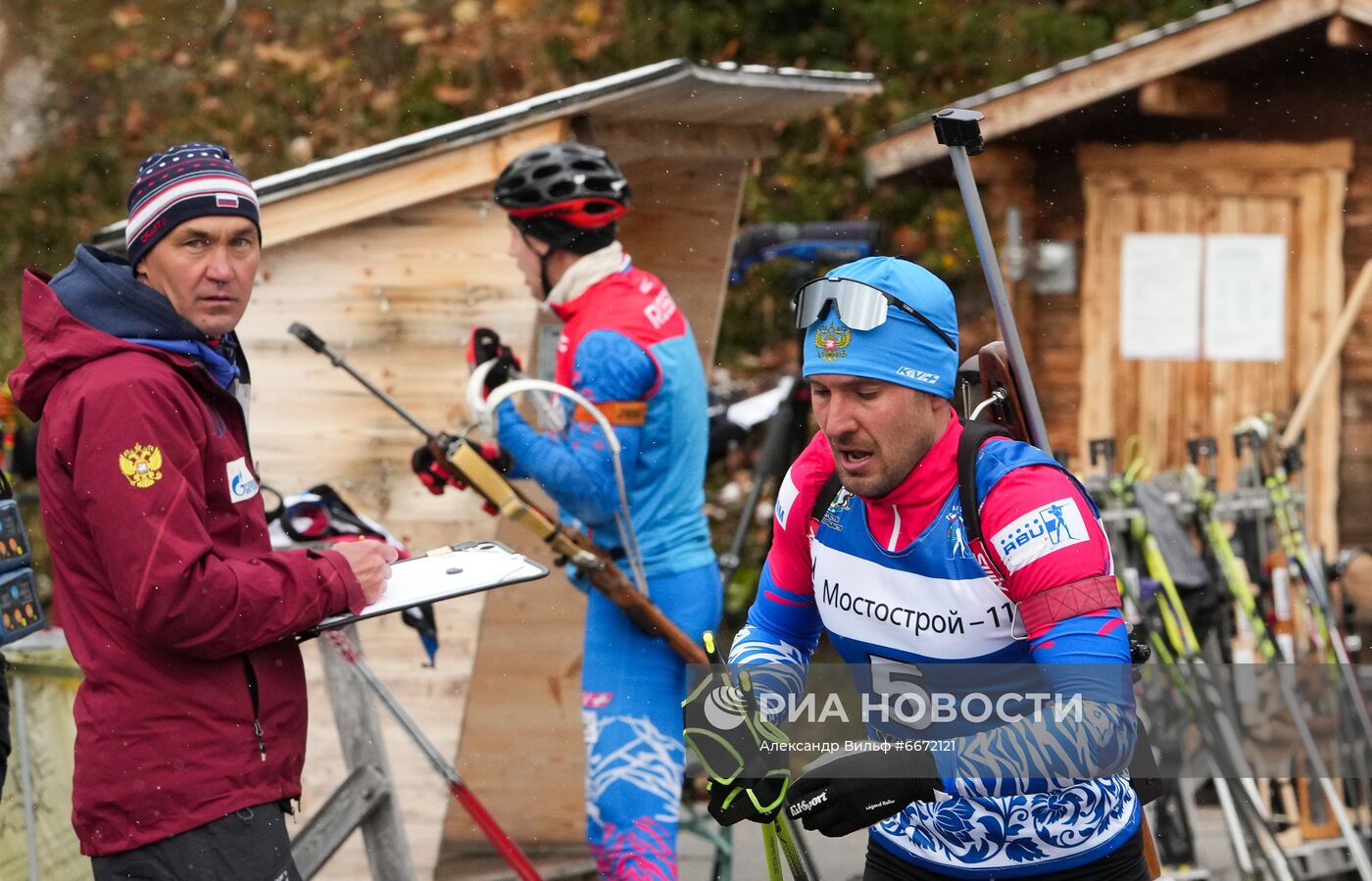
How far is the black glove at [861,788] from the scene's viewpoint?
246 cm

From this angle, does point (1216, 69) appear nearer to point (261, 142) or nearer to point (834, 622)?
point (834, 622)

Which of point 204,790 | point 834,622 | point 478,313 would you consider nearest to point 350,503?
point 478,313

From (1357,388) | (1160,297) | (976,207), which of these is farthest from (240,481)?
(1357,388)

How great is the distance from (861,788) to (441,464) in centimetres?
226

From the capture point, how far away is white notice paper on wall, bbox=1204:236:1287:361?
9172 millimetres

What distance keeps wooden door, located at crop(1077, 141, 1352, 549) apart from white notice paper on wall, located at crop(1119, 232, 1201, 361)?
52mm

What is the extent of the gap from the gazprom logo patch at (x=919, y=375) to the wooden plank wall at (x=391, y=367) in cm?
281

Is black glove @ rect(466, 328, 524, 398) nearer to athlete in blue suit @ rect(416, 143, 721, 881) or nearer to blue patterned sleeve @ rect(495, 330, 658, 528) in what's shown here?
athlete in blue suit @ rect(416, 143, 721, 881)

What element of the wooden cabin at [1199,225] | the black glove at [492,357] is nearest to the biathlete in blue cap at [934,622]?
the black glove at [492,357]

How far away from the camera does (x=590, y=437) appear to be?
4344 millimetres

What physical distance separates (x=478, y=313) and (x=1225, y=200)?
5.64 metres

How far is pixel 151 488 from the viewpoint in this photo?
2.87m

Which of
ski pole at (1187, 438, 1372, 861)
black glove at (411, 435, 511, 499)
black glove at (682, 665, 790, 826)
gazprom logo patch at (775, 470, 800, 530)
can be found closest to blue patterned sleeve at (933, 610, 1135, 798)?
black glove at (682, 665, 790, 826)

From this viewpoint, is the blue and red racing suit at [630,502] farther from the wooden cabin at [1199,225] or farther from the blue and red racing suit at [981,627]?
the wooden cabin at [1199,225]
